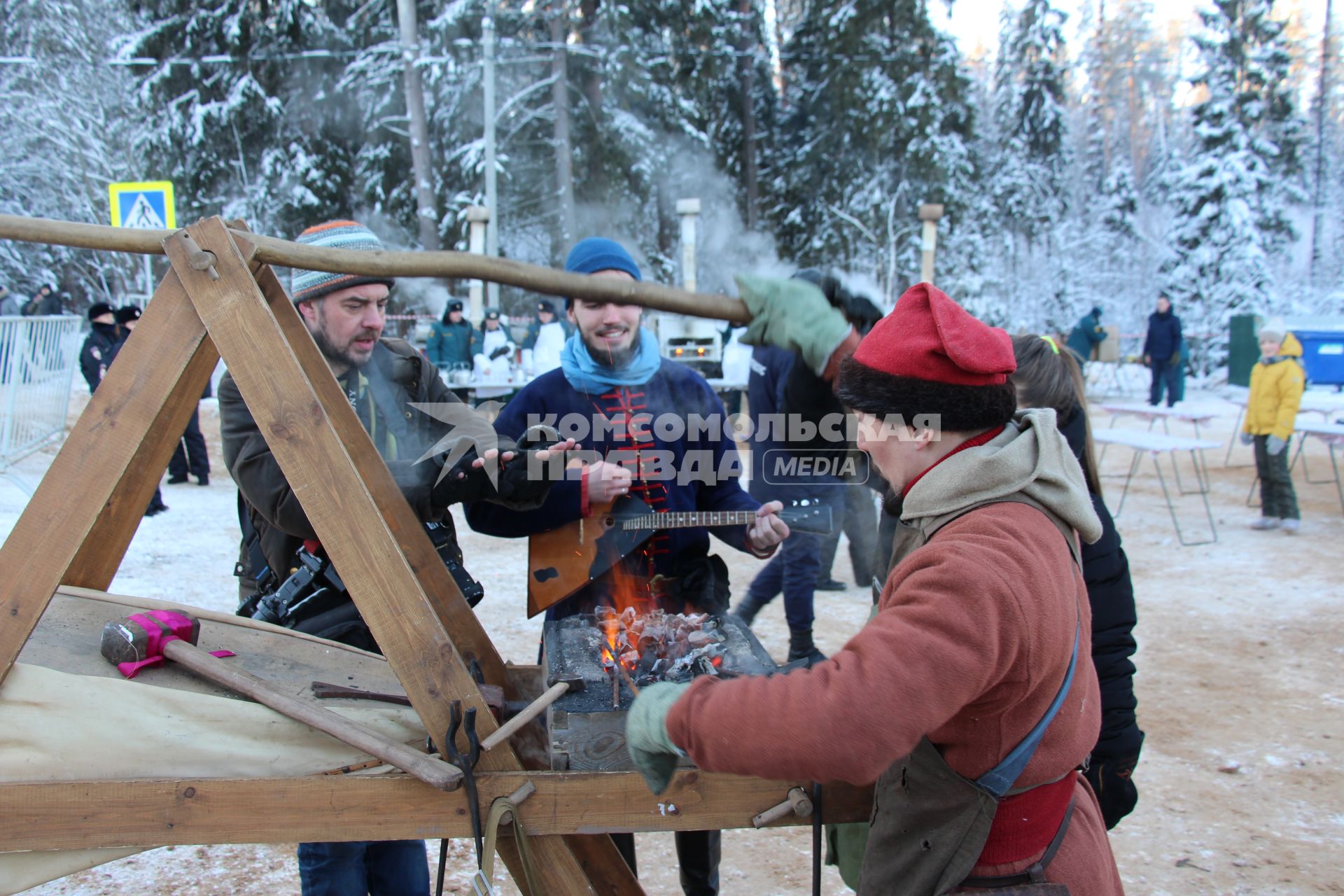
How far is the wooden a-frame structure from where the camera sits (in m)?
1.61

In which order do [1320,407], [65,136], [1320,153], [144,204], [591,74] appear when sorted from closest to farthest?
[144,204]
[1320,407]
[65,136]
[591,74]
[1320,153]

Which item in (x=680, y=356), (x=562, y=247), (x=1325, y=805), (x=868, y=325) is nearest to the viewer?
(x=868, y=325)

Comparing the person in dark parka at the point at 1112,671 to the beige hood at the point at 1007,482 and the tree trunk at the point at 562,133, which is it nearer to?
the beige hood at the point at 1007,482

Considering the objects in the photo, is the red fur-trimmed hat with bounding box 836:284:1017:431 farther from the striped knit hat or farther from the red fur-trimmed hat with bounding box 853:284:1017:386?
the striped knit hat

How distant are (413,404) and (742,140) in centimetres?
2263

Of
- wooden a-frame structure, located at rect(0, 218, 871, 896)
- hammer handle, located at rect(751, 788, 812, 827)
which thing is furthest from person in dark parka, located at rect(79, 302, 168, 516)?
hammer handle, located at rect(751, 788, 812, 827)

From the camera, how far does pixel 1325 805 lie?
3.70 m

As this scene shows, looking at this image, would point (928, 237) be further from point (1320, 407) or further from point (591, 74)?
point (591, 74)

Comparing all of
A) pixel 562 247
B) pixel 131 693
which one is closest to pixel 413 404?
pixel 131 693

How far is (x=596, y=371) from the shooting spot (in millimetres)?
2838

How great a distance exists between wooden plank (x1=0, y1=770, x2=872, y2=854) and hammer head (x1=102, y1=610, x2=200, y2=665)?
328mm

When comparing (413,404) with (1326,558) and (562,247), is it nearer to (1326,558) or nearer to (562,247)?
(1326,558)

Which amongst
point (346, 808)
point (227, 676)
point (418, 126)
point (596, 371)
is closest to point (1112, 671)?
point (596, 371)

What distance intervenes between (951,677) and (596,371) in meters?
1.80
